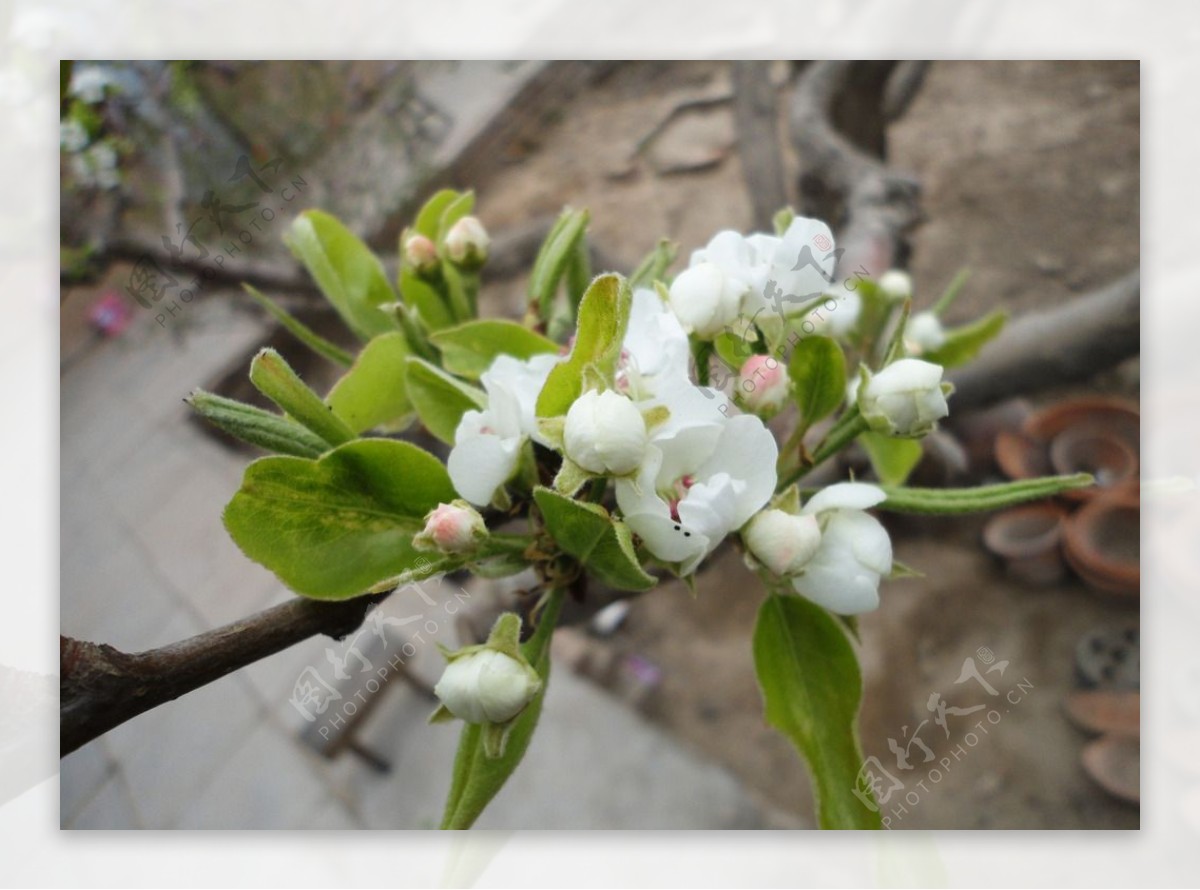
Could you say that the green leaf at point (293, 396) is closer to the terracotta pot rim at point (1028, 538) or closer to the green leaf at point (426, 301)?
the green leaf at point (426, 301)

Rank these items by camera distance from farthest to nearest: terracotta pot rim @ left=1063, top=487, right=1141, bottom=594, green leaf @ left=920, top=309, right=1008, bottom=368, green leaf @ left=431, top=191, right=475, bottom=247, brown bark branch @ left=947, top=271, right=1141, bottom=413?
terracotta pot rim @ left=1063, top=487, right=1141, bottom=594
brown bark branch @ left=947, top=271, right=1141, bottom=413
green leaf @ left=920, top=309, right=1008, bottom=368
green leaf @ left=431, top=191, right=475, bottom=247

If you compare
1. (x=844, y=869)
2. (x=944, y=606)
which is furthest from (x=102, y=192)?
(x=944, y=606)

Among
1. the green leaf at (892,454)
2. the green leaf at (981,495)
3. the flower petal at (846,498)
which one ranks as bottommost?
the green leaf at (892,454)

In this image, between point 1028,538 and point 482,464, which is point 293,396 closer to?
point 482,464

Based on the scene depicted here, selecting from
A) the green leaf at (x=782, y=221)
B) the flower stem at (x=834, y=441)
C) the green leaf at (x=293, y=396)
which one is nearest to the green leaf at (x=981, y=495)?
the flower stem at (x=834, y=441)

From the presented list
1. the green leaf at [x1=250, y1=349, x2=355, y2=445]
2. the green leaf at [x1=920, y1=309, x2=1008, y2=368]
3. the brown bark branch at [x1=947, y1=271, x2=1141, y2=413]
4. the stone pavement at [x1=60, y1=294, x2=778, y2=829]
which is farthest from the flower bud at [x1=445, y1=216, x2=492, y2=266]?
the stone pavement at [x1=60, y1=294, x2=778, y2=829]

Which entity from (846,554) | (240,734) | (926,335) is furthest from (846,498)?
(240,734)

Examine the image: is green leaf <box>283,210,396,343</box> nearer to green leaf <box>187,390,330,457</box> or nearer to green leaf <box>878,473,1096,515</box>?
green leaf <box>187,390,330,457</box>

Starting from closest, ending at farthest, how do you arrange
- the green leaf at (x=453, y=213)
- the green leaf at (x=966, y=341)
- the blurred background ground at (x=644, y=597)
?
the green leaf at (x=453, y=213)
the green leaf at (x=966, y=341)
the blurred background ground at (x=644, y=597)
